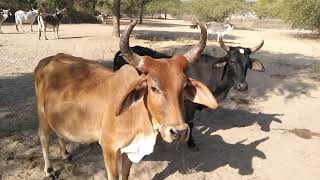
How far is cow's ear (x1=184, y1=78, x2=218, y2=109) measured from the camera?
3.65m

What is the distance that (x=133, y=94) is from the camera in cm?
352

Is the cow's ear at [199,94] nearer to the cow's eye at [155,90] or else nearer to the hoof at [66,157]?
the cow's eye at [155,90]

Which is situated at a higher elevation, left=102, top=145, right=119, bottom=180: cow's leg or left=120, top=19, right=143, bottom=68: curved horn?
left=120, top=19, right=143, bottom=68: curved horn

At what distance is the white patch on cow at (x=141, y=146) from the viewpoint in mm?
3762

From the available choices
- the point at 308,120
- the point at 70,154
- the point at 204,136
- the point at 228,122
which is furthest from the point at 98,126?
the point at 308,120

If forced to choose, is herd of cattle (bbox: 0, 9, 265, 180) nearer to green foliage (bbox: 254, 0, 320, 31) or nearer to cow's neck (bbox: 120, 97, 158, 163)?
cow's neck (bbox: 120, 97, 158, 163)

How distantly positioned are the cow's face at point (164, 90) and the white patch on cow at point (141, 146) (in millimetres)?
235

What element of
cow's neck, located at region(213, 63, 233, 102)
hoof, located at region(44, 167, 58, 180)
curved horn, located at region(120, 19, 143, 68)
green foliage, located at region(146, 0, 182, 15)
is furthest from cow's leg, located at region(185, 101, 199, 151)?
green foliage, located at region(146, 0, 182, 15)

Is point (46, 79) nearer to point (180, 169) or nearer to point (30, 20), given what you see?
point (180, 169)

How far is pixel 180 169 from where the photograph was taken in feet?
17.7

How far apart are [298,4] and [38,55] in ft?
54.7

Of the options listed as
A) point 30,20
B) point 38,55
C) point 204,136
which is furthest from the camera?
point 30,20

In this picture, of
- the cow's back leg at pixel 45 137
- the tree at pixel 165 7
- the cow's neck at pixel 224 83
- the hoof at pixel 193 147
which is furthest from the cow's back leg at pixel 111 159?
the tree at pixel 165 7

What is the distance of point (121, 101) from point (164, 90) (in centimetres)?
44
